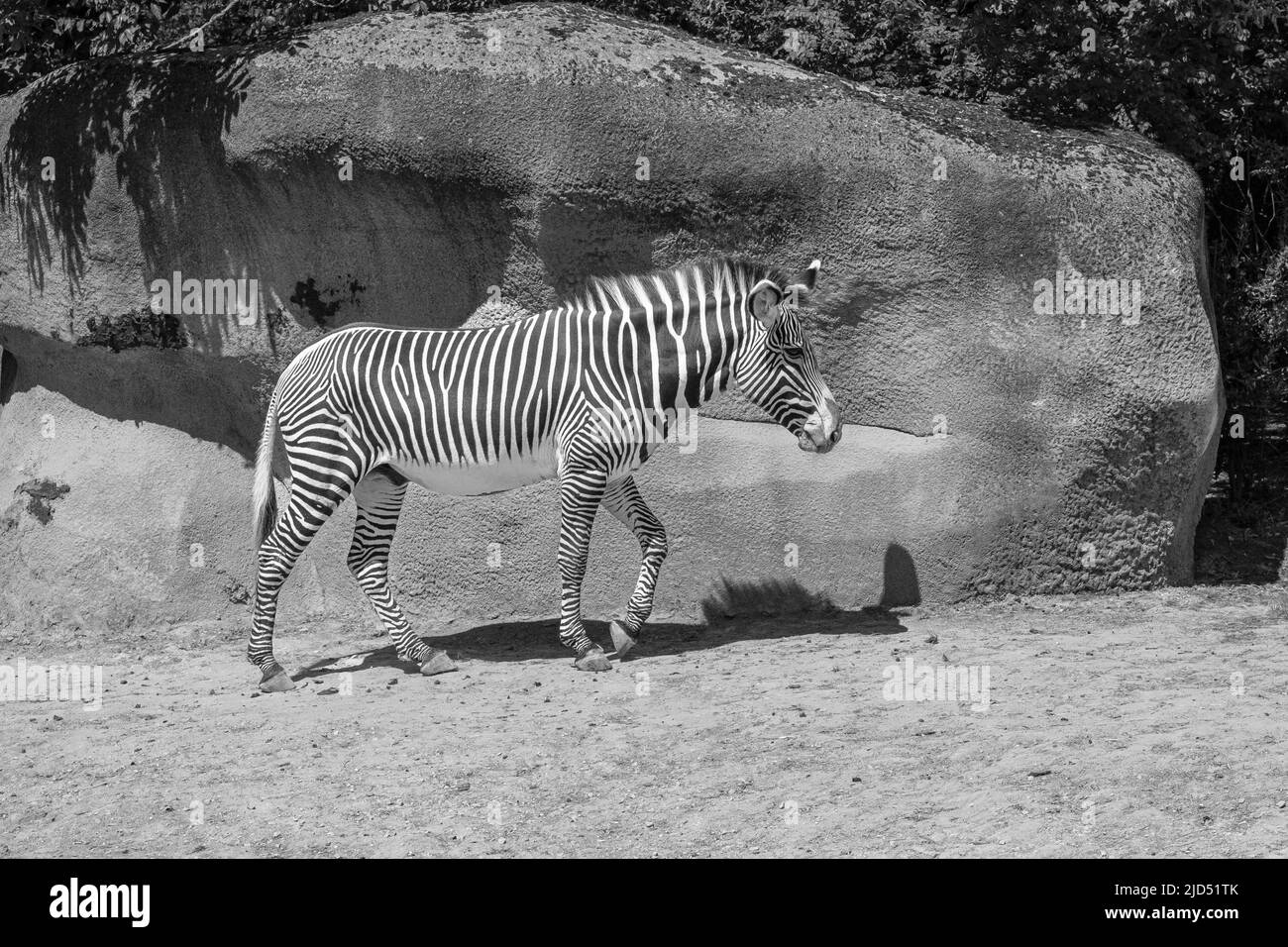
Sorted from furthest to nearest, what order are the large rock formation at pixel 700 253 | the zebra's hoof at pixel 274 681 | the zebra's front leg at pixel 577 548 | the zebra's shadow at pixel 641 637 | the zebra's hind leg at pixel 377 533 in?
1. the large rock formation at pixel 700 253
2. the zebra's shadow at pixel 641 637
3. the zebra's hind leg at pixel 377 533
4. the zebra's front leg at pixel 577 548
5. the zebra's hoof at pixel 274 681

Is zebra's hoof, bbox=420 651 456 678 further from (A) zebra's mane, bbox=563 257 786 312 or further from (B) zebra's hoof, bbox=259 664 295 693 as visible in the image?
(A) zebra's mane, bbox=563 257 786 312

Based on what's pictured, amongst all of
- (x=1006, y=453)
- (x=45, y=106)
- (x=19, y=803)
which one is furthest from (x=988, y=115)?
(x=19, y=803)

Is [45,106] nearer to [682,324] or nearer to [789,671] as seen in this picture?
[682,324]

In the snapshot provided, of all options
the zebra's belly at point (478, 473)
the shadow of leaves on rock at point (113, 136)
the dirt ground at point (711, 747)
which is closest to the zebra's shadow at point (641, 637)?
the dirt ground at point (711, 747)

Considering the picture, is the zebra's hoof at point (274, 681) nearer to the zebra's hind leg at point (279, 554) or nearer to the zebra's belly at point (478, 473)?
the zebra's hind leg at point (279, 554)

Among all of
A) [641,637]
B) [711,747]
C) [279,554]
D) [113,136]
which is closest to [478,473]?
[279,554]

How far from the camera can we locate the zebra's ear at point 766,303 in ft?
30.3

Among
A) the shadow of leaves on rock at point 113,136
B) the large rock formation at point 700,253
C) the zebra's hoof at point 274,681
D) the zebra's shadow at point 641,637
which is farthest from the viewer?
the shadow of leaves on rock at point 113,136

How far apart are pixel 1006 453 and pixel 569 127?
3284 millimetres

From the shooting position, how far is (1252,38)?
12.0 metres

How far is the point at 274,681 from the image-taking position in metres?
9.06

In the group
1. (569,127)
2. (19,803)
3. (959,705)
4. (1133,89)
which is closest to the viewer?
(19,803)

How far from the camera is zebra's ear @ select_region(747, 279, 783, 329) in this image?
9.23 metres

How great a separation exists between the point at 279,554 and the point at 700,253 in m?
3.15
